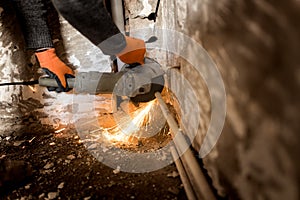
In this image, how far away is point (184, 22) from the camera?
1.20 metres

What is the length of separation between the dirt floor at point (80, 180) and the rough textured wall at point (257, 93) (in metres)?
0.26

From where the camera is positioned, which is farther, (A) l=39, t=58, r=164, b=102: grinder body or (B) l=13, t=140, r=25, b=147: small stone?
(B) l=13, t=140, r=25, b=147: small stone

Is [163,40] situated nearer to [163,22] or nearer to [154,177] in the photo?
[163,22]

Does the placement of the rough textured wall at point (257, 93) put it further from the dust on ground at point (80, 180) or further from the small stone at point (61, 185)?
the small stone at point (61, 185)

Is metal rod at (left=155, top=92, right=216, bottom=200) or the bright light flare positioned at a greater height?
metal rod at (left=155, top=92, right=216, bottom=200)

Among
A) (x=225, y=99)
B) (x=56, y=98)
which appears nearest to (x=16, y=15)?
(x=56, y=98)

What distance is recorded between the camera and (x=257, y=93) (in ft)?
2.04

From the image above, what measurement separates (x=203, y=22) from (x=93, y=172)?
2.62 ft

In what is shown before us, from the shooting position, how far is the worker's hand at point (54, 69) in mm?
1470

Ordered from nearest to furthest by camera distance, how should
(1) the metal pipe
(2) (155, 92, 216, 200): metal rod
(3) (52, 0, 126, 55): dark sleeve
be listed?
(2) (155, 92, 216, 200): metal rod < (3) (52, 0, 126, 55): dark sleeve < (1) the metal pipe

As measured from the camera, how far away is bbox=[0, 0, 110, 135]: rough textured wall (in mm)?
1586

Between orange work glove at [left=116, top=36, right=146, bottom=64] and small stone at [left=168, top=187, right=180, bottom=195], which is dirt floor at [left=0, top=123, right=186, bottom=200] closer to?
small stone at [left=168, top=187, right=180, bottom=195]

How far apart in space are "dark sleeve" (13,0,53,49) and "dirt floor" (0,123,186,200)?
59 cm

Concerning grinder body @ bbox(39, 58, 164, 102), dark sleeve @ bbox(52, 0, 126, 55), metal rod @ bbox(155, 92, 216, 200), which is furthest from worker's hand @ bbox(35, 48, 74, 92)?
metal rod @ bbox(155, 92, 216, 200)
